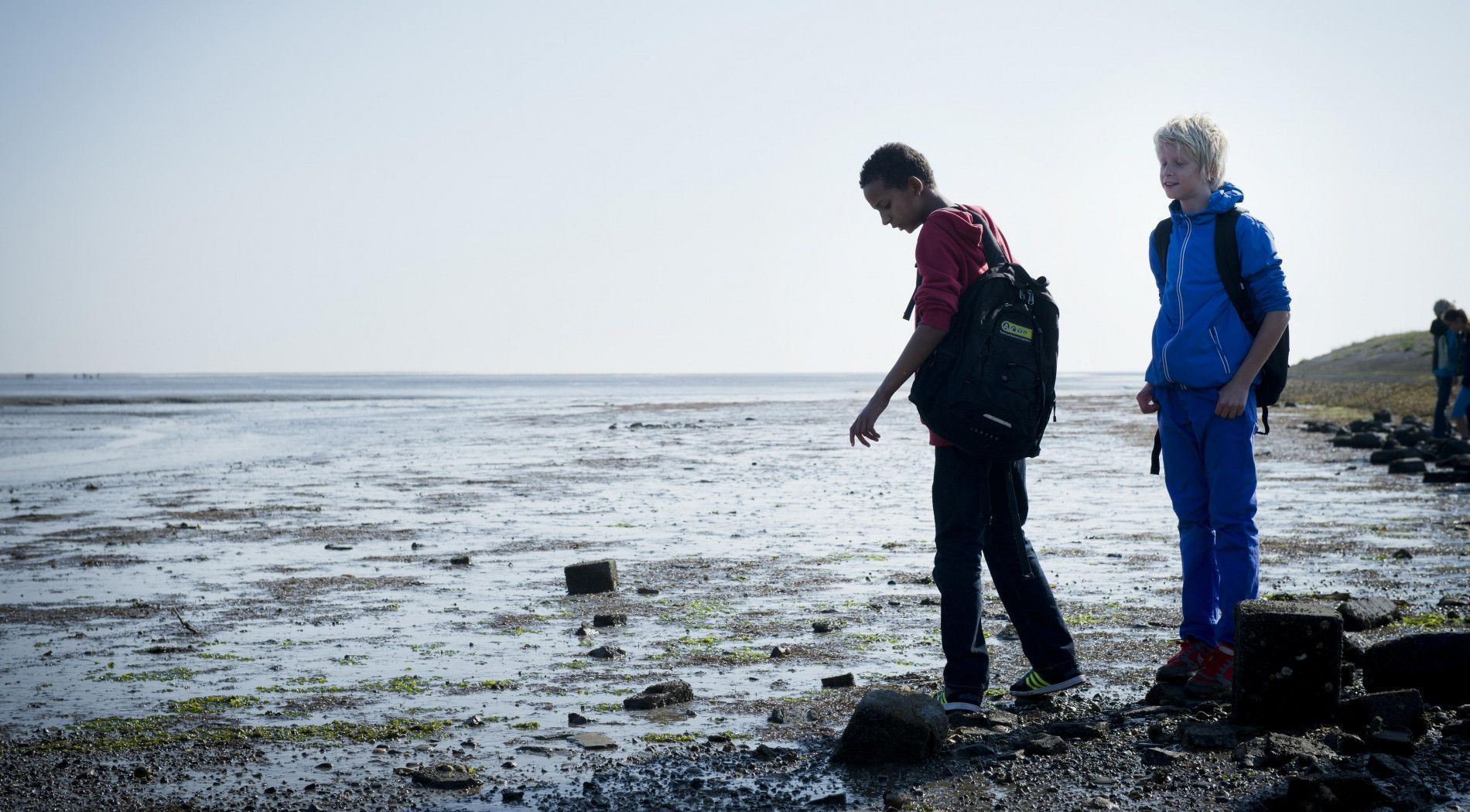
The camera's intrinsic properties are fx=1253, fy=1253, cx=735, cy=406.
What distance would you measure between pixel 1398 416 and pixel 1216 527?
27316 millimetres

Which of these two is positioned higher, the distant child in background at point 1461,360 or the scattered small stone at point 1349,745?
the distant child in background at point 1461,360

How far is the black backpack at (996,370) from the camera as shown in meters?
4.52

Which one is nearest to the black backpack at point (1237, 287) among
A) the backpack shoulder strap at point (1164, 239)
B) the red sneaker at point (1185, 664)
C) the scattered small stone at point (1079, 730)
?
the backpack shoulder strap at point (1164, 239)

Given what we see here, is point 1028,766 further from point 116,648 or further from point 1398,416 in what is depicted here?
point 1398,416

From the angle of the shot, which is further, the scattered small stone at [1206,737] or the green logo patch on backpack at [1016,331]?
the green logo patch on backpack at [1016,331]

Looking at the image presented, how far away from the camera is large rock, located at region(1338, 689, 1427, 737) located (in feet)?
13.7

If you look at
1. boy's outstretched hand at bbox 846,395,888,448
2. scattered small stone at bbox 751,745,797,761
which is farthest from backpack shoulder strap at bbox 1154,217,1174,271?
scattered small stone at bbox 751,745,797,761

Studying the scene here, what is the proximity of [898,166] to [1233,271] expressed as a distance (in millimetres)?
1335

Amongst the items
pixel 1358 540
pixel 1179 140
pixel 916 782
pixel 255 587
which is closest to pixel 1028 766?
pixel 916 782

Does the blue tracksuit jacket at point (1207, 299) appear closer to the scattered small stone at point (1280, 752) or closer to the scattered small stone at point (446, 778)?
the scattered small stone at point (1280, 752)

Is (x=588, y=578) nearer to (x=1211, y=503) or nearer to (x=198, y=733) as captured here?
(x=198, y=733)

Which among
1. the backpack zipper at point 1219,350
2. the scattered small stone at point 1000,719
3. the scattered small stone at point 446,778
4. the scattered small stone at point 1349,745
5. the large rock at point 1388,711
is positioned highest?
the backpack zipper at point 1219,350

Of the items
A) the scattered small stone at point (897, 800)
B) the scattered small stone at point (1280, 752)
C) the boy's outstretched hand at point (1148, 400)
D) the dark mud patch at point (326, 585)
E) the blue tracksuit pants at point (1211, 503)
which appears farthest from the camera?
the dark mud patch at point (326, 585)

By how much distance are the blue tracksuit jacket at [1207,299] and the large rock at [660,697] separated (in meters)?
2.20
